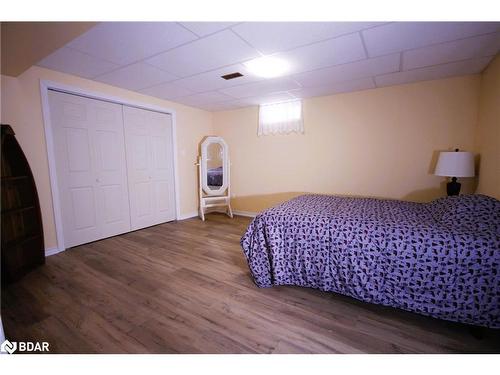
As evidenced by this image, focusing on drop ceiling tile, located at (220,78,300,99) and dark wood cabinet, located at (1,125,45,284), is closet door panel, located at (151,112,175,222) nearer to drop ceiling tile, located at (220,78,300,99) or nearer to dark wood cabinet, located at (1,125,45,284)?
drop ceiling tile, located at (220,78,300,99)

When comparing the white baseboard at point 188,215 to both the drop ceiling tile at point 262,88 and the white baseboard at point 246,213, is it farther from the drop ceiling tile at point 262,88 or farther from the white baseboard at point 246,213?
the drop ceiling tile at point 262,88

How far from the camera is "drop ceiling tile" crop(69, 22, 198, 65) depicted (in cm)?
167

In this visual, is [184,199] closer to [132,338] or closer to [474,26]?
[132,338]

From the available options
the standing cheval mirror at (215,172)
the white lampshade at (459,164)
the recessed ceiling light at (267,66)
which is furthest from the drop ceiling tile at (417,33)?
the standing cheval mirror at (215,172)

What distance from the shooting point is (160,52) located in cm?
208

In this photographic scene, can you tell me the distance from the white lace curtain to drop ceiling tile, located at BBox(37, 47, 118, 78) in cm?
245

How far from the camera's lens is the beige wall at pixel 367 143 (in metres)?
2.78

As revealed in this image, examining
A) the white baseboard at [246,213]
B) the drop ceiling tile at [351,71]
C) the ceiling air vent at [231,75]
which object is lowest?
the white baseboard at [246,213]

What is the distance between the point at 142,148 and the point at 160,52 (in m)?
1.83

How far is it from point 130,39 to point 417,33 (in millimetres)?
2396

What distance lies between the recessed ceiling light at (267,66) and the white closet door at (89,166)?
2118mm

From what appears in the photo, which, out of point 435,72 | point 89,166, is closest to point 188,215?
point 89,166

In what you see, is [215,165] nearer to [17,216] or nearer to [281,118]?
[281,118]
